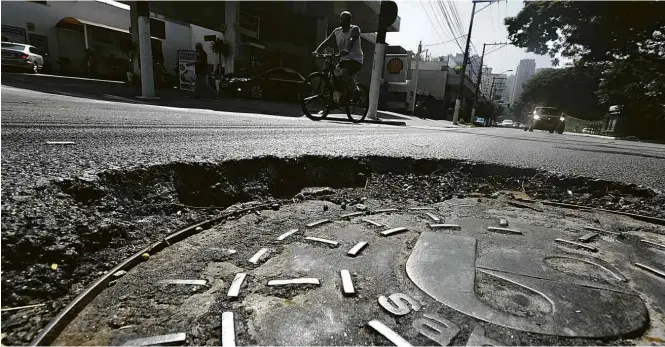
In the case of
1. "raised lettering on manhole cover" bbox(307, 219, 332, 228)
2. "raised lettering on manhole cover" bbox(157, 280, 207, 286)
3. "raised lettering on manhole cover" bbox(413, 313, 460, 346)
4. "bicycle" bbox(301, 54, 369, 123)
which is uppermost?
"bicycle" bbox(301, 54, 369, 123)

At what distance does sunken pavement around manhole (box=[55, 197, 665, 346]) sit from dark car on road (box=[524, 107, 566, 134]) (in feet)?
76.8

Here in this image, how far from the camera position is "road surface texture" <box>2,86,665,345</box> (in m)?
0.98

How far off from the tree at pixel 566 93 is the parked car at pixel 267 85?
48.0 m

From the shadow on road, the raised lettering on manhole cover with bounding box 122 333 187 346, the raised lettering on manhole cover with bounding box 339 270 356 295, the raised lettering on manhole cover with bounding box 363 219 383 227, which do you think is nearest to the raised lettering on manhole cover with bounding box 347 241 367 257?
the raised lettering on manhole cover with bounding box 339 270 356 295

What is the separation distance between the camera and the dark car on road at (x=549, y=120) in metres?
21.4

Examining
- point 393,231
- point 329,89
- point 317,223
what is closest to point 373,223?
point 393,231

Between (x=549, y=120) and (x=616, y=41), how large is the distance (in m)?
5.82

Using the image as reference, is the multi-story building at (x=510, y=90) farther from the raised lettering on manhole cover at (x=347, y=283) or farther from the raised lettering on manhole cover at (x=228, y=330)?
the raised lettering on manhole cover at (x=228, y=330)

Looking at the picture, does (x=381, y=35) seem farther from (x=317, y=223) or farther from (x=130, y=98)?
(x=317, y=223)

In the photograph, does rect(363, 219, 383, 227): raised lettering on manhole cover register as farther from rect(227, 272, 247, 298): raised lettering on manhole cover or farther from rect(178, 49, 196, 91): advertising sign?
rect(178, 49, 196, 91): advertising sign

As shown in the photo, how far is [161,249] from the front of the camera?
1428 millimetres

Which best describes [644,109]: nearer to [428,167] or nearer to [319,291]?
[428,167]

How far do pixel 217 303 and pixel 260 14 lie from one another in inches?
911

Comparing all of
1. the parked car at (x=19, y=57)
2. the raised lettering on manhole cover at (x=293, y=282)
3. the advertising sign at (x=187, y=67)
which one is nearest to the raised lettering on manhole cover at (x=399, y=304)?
the raised lettering on manhole cover at (x=293, y=282)
